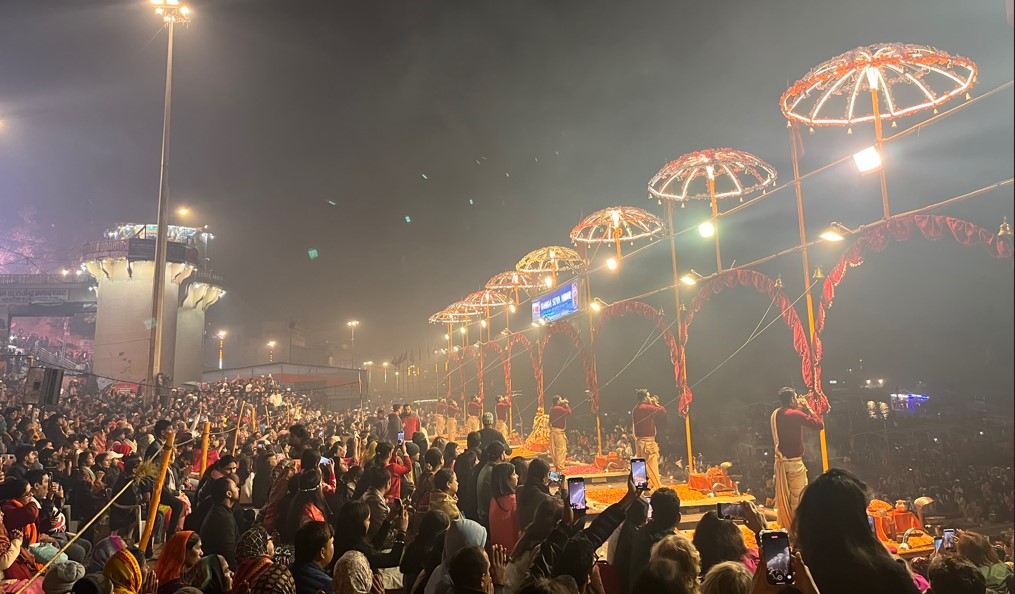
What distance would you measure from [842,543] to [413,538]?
3205mm

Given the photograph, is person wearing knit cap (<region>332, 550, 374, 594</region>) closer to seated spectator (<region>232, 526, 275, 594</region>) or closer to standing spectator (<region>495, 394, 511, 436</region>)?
seated spectator (<region>232, 526, 275, 594</region>)

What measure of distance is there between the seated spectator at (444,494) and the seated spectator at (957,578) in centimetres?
350

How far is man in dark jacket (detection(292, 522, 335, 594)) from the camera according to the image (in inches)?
159

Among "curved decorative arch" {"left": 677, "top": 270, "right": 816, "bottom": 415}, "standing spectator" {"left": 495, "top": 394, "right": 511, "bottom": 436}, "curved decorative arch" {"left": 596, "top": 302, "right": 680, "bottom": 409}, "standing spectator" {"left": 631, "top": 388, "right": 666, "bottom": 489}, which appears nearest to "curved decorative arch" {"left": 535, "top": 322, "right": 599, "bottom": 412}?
"curved decorative arch" {"left": 596, "top": 302, "right": 680, "bottom": 409}

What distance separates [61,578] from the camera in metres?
4.87

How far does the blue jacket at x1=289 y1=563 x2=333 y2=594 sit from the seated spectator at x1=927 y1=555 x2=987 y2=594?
351 cm

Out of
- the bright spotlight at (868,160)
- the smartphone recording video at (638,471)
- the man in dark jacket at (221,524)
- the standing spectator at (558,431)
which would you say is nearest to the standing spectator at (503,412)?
the standing spectator at (558,431)

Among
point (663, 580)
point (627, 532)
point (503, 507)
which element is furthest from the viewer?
point (503, 507)

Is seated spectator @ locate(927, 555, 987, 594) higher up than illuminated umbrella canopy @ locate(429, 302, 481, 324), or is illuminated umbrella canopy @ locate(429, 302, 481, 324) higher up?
illuminated umbrella canopy @ locate(429, 302, 481, 324)

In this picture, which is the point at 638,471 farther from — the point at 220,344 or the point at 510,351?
the point at 220,344

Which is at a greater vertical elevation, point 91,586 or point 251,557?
point 251,557

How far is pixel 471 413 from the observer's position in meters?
28.1

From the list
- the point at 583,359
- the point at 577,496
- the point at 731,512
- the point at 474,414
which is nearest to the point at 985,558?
the point at 731,512

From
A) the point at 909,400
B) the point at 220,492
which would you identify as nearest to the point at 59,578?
the point at 220,492
